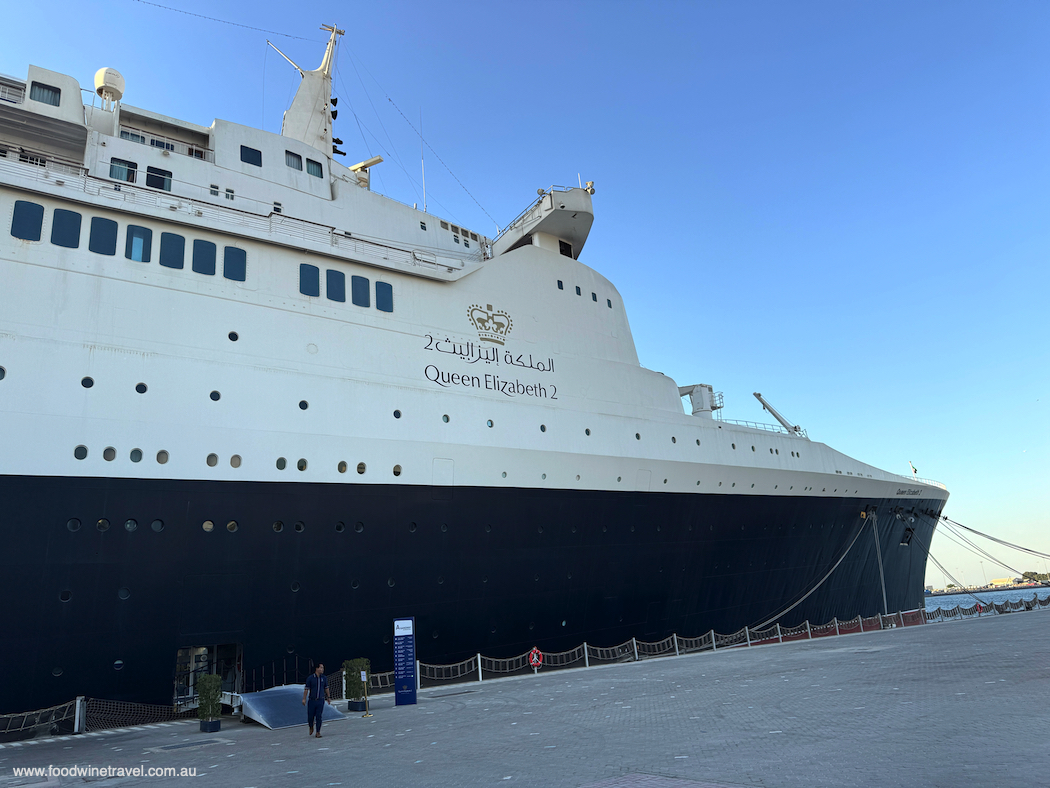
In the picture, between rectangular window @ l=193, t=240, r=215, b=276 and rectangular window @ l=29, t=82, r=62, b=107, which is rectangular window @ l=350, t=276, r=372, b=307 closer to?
rectangular window @ l=193, t=240, r=215, b=276

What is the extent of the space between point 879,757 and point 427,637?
8.66 meters

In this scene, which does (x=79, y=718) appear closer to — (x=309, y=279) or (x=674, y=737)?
(x=309, y=279)

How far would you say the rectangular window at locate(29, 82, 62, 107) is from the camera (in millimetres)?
12445

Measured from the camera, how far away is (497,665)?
13047mm

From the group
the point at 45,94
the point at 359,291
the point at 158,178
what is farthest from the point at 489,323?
the point at 45,94

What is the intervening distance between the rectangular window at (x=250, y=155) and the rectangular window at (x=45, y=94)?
Result: 3386mm

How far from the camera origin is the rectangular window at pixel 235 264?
11.4m

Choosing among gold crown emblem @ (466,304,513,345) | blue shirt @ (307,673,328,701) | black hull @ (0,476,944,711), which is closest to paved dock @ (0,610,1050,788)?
blue shirt @ (307,673,328,701)

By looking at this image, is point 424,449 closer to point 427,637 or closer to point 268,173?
point 427,637

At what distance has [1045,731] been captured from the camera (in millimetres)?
5250

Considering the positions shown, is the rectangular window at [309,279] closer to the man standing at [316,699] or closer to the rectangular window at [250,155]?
the rectangular window at [250,155]

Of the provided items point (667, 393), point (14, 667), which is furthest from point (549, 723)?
point (667, 393)

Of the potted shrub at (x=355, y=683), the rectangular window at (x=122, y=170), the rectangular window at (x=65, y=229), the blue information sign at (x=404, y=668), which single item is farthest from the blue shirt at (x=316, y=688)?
the rectangular window at (x=122, y=170)

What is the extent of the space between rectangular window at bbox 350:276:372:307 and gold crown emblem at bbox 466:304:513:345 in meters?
2.31
